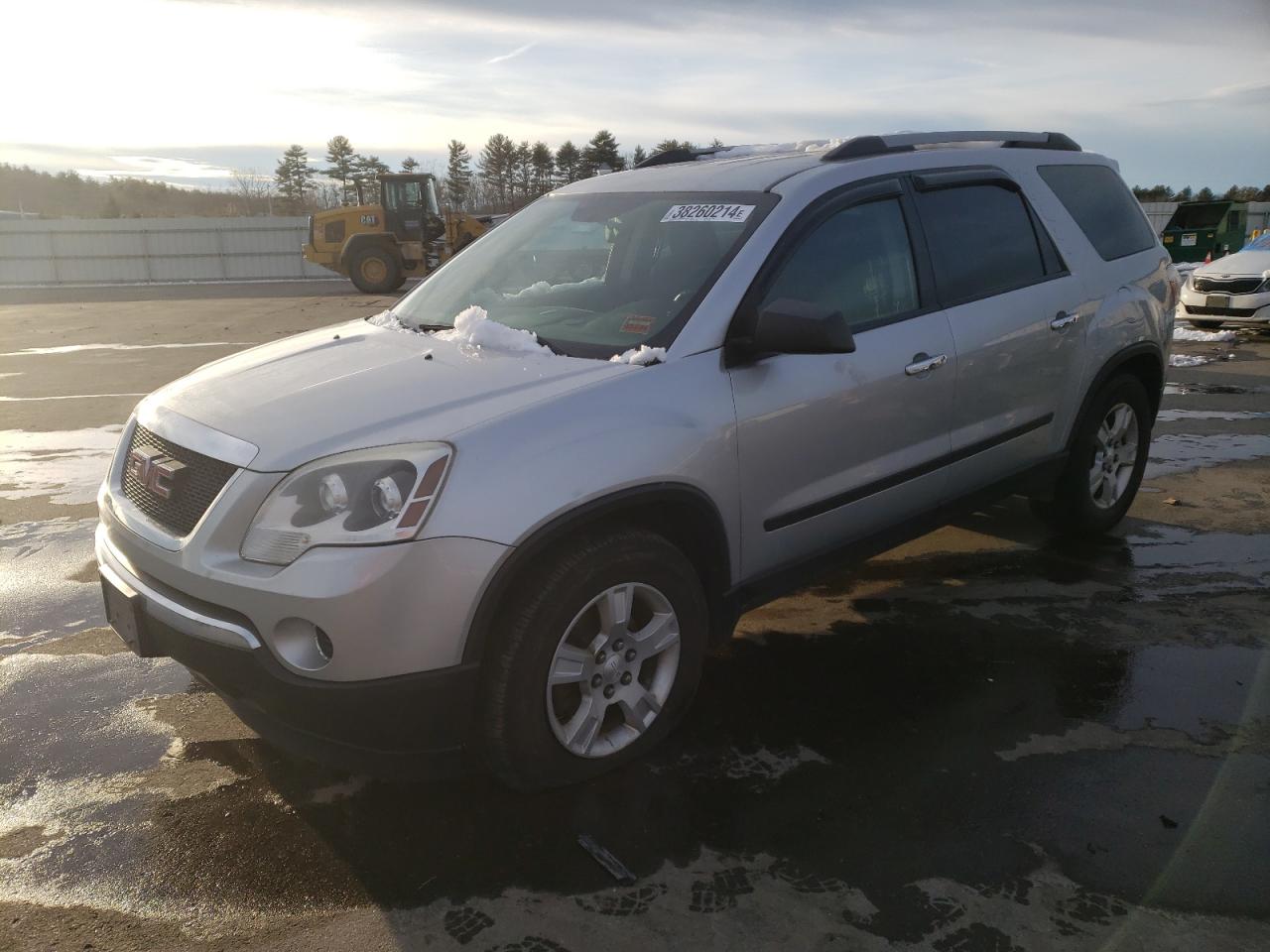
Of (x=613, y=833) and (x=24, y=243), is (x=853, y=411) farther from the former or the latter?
(x=24, y=243)

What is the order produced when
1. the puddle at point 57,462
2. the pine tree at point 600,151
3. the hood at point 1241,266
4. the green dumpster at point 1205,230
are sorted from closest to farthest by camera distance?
the puddle at point 57,462 < the hood at point 1241,266 < the green dumpster at point 1205,230 < the pine tree at point 600,151

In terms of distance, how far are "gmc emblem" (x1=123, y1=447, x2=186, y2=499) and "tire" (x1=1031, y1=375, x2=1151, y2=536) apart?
3864mm

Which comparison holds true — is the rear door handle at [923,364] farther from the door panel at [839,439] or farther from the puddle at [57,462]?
the puddle at [57,462]

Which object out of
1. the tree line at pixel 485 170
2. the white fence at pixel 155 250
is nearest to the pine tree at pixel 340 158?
the tree line at pixel 485 170

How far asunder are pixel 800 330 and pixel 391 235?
22.5m

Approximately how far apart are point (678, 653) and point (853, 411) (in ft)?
3.48

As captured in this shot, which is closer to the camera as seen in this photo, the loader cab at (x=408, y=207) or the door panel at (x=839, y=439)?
the door panel at (x=839, y=439)

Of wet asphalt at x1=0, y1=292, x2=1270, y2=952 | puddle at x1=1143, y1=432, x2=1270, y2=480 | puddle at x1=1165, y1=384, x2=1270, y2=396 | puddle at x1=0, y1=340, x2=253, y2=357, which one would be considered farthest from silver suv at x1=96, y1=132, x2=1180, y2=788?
puddle at x1=0, y1=340, x2=253, y2=357

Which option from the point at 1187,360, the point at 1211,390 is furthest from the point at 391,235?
the point at 1211,390

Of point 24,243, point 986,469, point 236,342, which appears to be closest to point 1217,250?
point 236,342

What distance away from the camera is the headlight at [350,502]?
8.38ft

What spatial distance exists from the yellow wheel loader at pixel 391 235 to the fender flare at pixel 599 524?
21826 millimetres

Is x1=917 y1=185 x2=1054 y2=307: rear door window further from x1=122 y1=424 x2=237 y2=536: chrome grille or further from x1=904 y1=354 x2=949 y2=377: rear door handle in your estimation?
x1=122 y1=424 x2=237 y2=536: chrome grille

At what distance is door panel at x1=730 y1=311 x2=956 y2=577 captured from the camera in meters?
3.26
